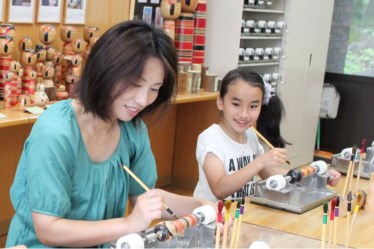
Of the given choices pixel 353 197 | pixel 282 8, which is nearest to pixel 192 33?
pixel 282 8

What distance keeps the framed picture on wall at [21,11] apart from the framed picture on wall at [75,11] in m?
0.25

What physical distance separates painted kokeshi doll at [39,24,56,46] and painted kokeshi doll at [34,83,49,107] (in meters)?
0.25

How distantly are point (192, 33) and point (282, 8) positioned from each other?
1.10 m

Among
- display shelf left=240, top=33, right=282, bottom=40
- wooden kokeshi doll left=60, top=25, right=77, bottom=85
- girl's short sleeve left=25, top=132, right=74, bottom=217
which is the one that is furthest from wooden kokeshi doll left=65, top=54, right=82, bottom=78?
girl's short sleeve left=25, top=132, right=74, bottom=217

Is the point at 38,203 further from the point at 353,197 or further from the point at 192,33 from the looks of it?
the point at 192,33

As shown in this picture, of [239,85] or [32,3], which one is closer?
[239,85]

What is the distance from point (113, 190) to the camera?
1.80m

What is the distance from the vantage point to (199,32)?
4.51m

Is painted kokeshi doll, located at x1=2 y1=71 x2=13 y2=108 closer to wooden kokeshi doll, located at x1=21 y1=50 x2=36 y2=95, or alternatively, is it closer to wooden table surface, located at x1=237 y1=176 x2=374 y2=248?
wooden kokeshi doll, located at x1=21 y1=50 x2=36 y2=95

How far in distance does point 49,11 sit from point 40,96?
0.54 m

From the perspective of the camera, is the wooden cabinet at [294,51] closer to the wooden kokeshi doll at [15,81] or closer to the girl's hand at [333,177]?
the wooden kokeshi doll at [15,81]

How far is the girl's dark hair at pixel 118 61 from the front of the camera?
1569 millimetres

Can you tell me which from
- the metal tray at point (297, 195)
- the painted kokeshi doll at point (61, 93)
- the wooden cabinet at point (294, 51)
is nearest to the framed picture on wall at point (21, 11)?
the painted kokeshi doll at point (61, 93)

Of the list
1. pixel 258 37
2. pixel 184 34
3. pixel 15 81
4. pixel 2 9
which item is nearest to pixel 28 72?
pixel 15 81
